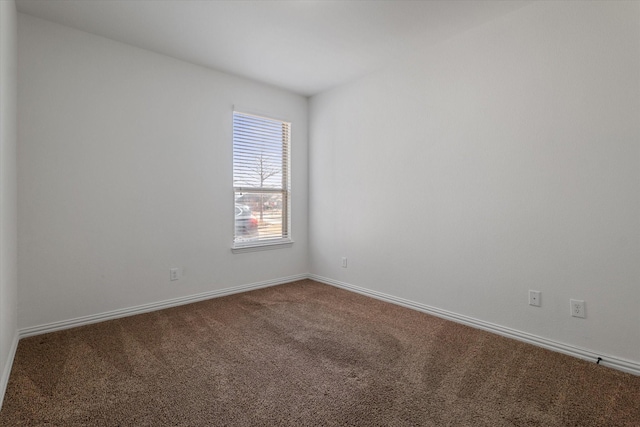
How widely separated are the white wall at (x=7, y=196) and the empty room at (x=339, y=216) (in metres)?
0.04

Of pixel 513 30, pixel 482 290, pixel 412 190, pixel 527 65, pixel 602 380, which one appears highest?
pixel 513 30

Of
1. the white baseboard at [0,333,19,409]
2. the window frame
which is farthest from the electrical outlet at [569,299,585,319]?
the white baseboard at [0,333,19,409]

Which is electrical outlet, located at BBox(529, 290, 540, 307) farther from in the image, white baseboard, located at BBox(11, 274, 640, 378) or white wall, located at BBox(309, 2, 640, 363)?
white baseboard, located at BBox(11, 274, 640, 378)

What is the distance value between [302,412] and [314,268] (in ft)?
9.39

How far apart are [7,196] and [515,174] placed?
11.9 ft

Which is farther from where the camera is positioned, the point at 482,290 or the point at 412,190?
the point at 412,190

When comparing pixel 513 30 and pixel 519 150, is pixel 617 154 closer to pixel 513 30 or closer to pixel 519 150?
pixel 519 150

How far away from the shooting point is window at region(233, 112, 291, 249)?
388cm

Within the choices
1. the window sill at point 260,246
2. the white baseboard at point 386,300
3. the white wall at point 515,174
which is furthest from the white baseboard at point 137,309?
the white wall at point 515,174

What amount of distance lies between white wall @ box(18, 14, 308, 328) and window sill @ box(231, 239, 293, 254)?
0.13m

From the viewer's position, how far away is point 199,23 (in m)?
2.67

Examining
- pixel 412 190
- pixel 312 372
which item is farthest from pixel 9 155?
pixel 412 190

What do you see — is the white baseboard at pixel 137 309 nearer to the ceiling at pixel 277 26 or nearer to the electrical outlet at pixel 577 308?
the ceiling at pixel 277 26

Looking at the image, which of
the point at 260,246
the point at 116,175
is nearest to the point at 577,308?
the point at 260,246
